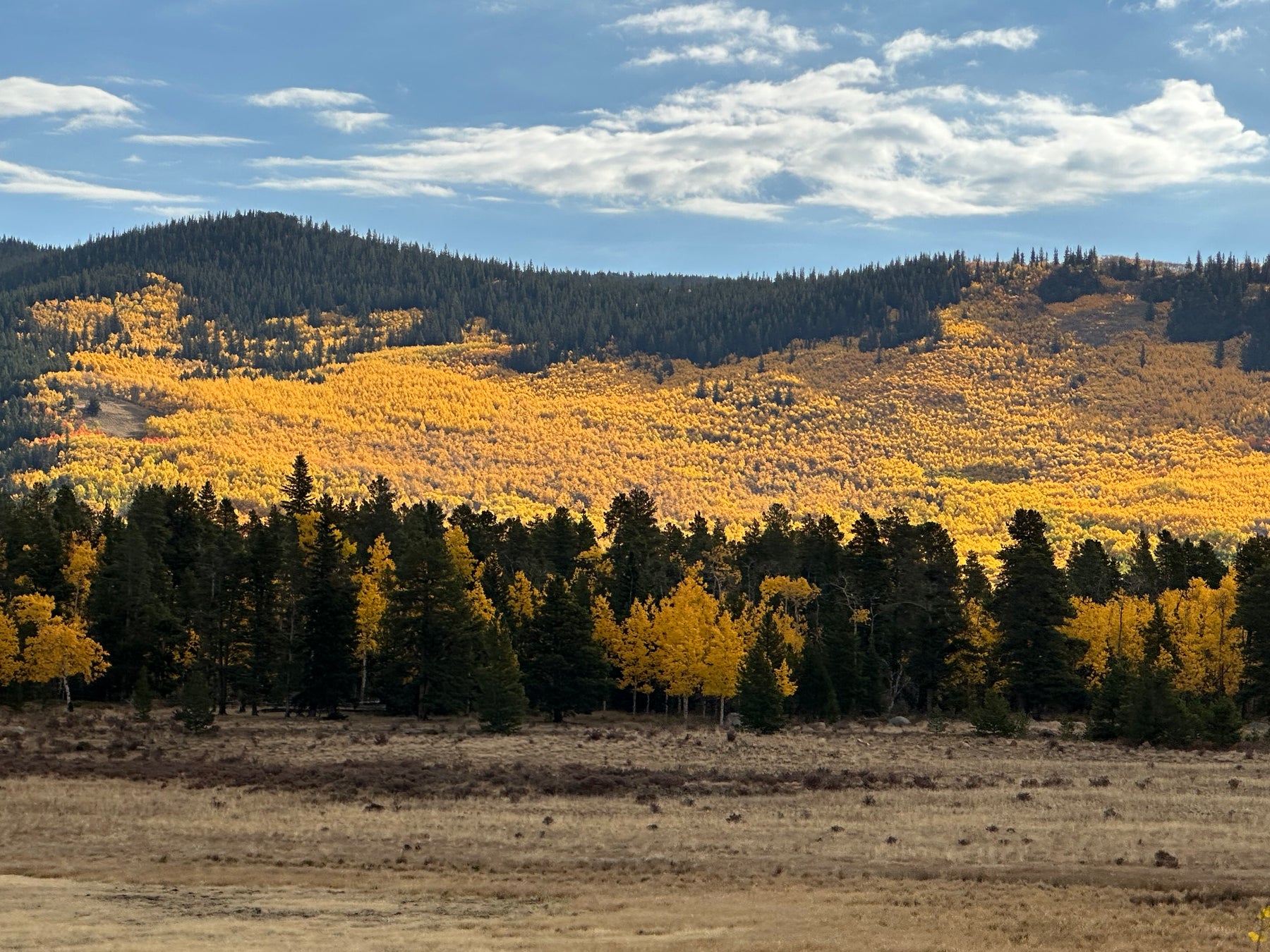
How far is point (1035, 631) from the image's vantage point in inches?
3300

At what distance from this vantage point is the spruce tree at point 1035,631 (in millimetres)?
83750

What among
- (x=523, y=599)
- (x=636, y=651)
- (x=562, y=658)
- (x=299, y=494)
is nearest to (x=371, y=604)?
(x=562, y=658)

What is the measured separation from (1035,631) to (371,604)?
130ft

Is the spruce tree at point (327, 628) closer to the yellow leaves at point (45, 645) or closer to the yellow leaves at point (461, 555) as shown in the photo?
the yellow leaves at point (461, 555)

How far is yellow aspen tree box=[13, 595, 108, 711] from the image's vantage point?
70812mm

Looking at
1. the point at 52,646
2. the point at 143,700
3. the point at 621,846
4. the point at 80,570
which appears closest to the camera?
the point at 621,846

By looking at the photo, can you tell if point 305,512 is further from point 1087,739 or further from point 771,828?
point 771,828

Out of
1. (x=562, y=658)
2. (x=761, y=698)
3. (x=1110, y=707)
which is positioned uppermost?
(x=1110, y=707)

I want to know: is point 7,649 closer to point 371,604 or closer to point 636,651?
point 371,604

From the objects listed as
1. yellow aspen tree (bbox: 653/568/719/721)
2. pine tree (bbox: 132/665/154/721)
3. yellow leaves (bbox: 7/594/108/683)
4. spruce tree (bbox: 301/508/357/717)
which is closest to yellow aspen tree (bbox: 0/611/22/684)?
yellow leaves (bbox: 7/594/108/683)

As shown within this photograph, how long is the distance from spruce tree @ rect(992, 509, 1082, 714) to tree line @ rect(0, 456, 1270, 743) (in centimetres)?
14

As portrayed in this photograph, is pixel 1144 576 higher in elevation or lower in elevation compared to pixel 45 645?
higher

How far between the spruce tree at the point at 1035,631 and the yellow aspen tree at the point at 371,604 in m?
36.7

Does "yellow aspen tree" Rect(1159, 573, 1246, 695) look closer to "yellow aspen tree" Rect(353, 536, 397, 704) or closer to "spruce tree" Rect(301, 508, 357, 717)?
"yellow aspen tree" Rect(353, 536, 397, 704)
